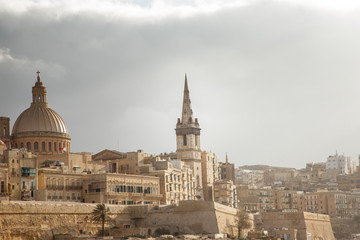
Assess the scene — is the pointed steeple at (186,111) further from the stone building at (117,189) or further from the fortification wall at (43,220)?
the fortification wall at (43,220)

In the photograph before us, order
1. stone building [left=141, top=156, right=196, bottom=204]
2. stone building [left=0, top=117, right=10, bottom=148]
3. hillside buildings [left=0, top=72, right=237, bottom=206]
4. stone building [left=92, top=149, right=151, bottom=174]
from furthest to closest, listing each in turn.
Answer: stone building [left=0, top=117, right=10, bottom=148] < stone building [left=92, top=149, right=151, bottom=174] < stone building [left=141, top=156, right=196, bottom=204] < hillside buildings [left=0, top=72, right=237, bottom=206]

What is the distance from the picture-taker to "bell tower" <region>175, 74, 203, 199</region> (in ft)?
347

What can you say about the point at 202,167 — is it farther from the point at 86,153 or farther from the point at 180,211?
the point at 180,211

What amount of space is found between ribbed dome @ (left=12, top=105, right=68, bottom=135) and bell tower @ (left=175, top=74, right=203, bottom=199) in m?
19.0

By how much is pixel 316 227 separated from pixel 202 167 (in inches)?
839

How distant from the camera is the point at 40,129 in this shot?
92.7 metres

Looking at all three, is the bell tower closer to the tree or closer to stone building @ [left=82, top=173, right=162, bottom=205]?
stone building @ [left=82, top=173, right=162, bottom=205]

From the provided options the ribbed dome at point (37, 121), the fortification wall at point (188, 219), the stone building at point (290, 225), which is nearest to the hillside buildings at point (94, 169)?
the ribbed dome at point (37, 121)

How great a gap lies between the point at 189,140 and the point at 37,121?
76.8 feet

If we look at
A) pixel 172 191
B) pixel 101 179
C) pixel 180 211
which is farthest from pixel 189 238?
pixel 172 191

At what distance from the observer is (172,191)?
302 feet

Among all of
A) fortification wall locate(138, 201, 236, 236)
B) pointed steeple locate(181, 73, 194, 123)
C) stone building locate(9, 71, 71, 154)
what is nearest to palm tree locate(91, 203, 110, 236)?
fortification wall locate(138, 201, 236, 236)

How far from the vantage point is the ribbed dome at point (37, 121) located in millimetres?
92938

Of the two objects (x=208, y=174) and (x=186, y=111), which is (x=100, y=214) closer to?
(x=186, y=111)
